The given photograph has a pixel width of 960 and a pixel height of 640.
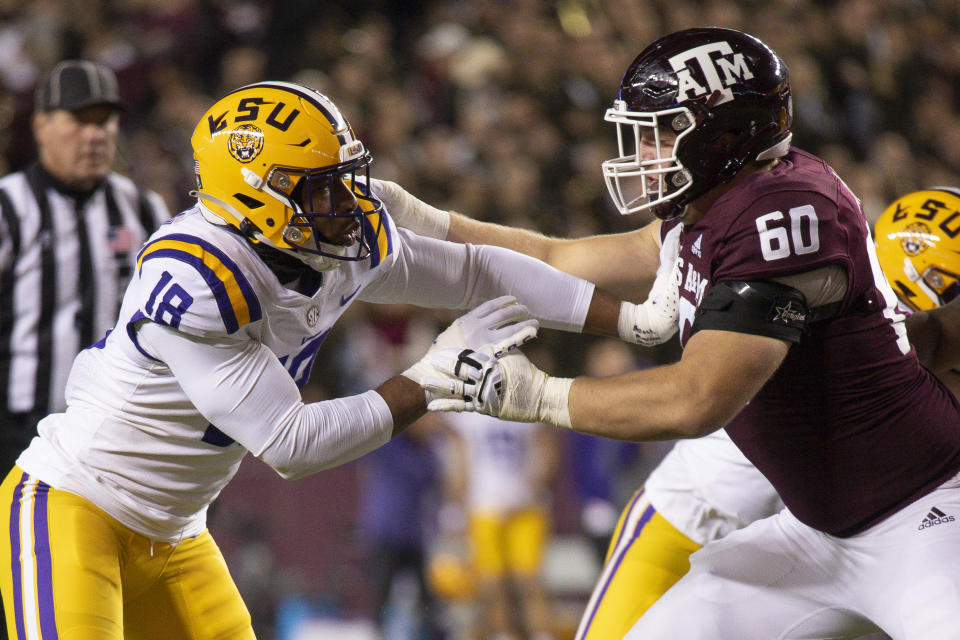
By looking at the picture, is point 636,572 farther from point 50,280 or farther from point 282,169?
point 50,280

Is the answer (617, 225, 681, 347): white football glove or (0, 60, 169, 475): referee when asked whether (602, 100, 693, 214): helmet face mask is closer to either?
(617, 225, 681, 347): white football glove

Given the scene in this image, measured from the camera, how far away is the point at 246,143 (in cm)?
258

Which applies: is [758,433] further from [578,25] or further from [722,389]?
→ [578,25]

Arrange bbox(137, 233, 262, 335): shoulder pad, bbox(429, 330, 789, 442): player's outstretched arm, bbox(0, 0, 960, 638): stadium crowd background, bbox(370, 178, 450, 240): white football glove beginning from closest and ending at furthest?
bbox(429, 330, 789, 442): player's outstretched arm, bbox(137, 233, 262, 335): shoulder pad, bbox(370, 178, 450, 240): white football glove, bbox(0, 0, 960, 638): stadium crowd background

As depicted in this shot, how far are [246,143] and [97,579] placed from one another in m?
1.05

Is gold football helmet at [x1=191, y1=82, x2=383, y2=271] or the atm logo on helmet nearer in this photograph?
the atm logo on helmet

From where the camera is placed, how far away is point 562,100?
26.2 feet

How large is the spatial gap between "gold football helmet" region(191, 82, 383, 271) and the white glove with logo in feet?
1.00

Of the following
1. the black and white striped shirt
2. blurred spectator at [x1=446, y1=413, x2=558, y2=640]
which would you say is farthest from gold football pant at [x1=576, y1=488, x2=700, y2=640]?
blurred spectator at [x1=446, y1=413, x2=558, y2=640]

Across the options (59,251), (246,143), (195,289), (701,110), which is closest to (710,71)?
(701,110)

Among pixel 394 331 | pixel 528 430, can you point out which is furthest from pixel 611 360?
pixel 394 331

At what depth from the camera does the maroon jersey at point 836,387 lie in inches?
92.5

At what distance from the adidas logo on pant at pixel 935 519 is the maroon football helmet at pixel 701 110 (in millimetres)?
862

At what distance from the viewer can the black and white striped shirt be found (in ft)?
13.8
